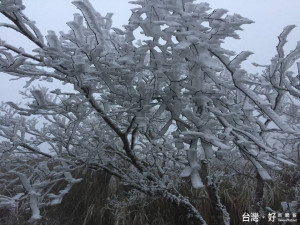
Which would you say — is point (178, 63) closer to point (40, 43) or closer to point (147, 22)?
point (147, 22)

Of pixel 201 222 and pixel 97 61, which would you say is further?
pixel 201 222

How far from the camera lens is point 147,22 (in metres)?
1.31

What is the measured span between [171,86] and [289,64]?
0.61 m

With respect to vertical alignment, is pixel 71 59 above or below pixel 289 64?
below

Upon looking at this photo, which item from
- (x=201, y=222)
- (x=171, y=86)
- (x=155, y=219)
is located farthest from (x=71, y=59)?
(x=155, y=219)

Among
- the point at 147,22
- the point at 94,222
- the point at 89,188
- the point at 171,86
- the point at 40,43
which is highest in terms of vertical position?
the point at 147,22

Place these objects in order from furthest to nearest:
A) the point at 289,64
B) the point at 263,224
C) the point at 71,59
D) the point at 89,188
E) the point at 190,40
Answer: the point at 89,188
the point at 263,224
the point at 289,64
the point at 71,59
the point at 190,40

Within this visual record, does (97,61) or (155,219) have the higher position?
(97,61)

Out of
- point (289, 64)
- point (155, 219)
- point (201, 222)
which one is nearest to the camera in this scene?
point (289, 64)

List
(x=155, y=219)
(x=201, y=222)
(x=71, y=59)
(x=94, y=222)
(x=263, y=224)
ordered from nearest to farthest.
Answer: (x=71, y=59) < (x=201, y=222) < (x=263, y=224) < (x=155, y=219) < (x=94, y=222)

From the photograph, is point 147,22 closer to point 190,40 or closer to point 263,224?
point 190,40

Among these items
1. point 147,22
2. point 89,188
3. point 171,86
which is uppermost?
point 147,22

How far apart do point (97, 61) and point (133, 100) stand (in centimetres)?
31

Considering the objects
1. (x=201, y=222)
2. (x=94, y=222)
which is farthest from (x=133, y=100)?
(x=94, y=222)
